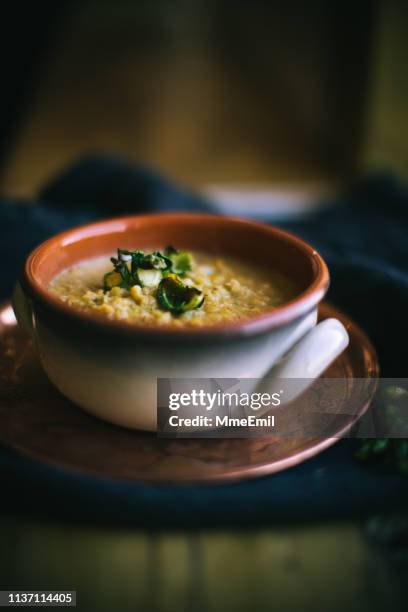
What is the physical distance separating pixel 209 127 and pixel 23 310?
342 cm

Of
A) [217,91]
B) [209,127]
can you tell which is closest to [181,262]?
[209,127]

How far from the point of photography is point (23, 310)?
885mm

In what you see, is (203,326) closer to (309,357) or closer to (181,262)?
(309,357)

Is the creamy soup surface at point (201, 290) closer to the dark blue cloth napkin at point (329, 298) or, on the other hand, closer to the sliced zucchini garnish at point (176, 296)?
the sliced zucchini garnish at point (176, 296)

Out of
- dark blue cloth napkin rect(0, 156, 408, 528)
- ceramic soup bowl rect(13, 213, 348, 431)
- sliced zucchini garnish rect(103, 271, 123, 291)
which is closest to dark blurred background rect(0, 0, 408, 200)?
dark blue cloth napkin rect(0, 156, 408, 528)

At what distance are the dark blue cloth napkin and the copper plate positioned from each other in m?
0.02

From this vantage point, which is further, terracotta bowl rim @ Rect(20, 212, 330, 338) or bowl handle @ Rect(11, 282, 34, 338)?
bowl handle @ Rect(11, 282, 34, 338)

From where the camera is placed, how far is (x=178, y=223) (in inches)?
44.3

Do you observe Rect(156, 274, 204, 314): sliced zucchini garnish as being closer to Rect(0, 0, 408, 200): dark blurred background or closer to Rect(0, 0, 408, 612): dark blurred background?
Rect(0, 0, 408, 612): dark blurred background

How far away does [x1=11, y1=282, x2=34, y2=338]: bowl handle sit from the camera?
86cm

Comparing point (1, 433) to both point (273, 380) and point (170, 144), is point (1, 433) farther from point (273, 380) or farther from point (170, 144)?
point (170, 144)

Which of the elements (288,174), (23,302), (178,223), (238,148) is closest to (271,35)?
(238,148)

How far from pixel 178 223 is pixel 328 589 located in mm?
634

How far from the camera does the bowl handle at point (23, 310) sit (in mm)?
863
